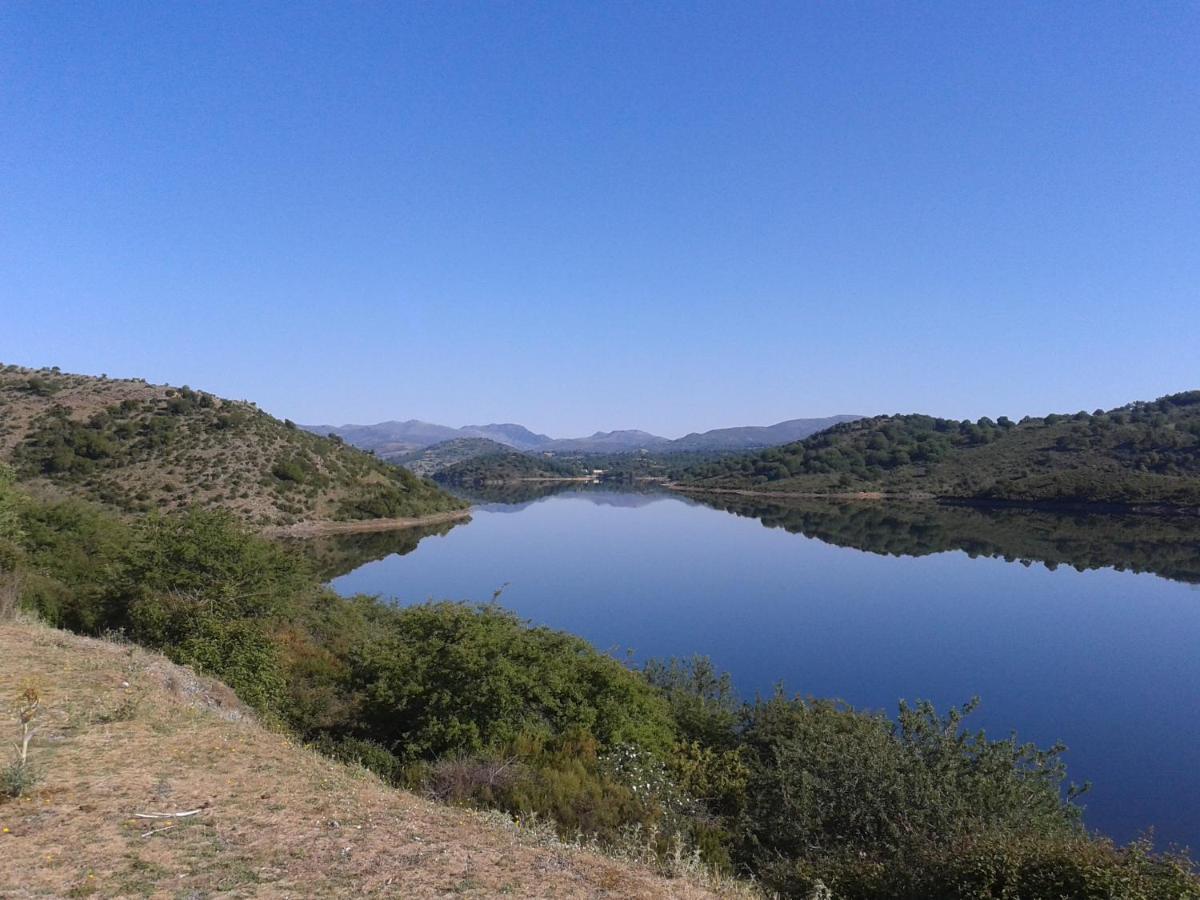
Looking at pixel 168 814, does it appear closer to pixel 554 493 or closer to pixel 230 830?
pixel 230 830

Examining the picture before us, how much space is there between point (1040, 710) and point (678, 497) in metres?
112

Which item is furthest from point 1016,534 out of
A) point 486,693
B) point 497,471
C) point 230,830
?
point 497,471

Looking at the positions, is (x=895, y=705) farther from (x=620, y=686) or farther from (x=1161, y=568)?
(x=1161, y=568)

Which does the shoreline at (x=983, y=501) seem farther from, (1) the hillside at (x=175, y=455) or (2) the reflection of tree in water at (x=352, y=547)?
(2) the reflection of tree in water at (x=352, y=547)

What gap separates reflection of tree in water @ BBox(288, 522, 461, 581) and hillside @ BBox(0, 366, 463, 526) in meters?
3.67

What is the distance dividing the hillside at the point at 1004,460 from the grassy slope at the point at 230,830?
90263 mm

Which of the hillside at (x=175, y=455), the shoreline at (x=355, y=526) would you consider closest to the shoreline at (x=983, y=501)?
the shoreline at (x=355, y=526)

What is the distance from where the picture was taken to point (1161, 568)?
50.9 m

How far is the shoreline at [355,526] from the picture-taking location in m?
61.3

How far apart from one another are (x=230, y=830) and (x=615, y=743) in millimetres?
8077

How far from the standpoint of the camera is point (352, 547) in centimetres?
5953

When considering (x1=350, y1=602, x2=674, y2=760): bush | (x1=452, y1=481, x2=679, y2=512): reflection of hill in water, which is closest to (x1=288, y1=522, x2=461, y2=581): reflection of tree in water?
(x1=350, y1=602, x2=674, y2=760): bush

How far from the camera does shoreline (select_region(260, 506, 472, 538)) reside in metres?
61.3

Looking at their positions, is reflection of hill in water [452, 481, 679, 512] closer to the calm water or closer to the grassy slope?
the calm water
